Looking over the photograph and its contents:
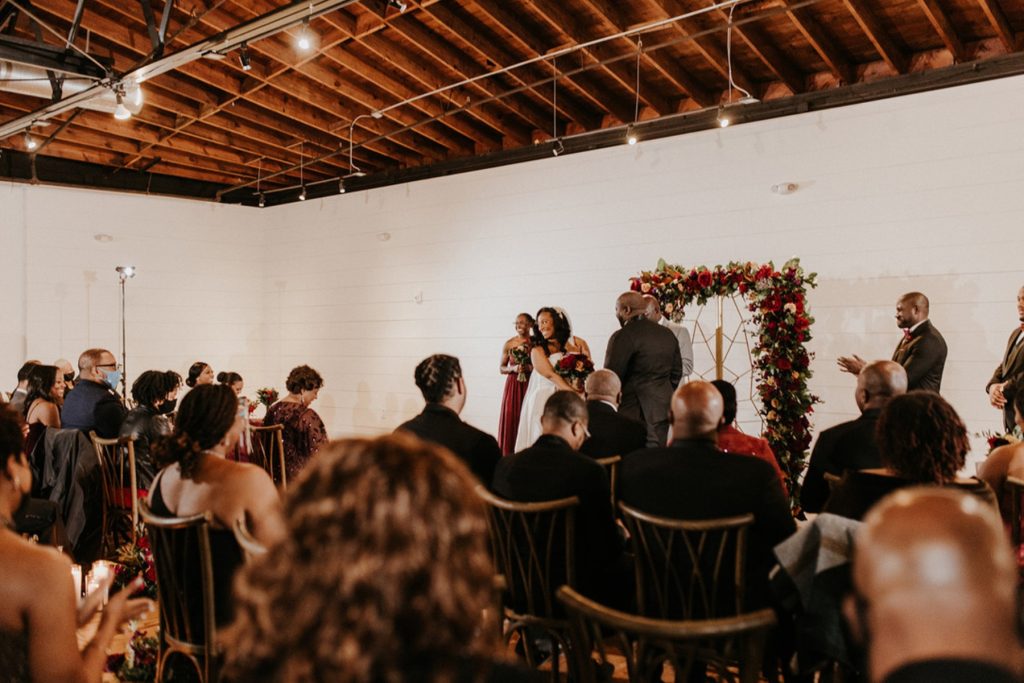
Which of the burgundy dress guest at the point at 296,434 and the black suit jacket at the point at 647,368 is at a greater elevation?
the black suit jacket at the point at 647,368

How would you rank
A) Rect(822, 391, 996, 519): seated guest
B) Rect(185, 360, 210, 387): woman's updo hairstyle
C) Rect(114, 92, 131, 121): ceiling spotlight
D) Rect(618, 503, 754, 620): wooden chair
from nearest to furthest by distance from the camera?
Rect(822, 391, 996, 519): seated guest → Rect(618, 503, 754, 620): wooden chair → Rect(114, 92, 131, 121): ceiling spotlight → Rect(185, 360, 210, 387): woman's updo hairstyle

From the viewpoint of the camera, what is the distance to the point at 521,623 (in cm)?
256

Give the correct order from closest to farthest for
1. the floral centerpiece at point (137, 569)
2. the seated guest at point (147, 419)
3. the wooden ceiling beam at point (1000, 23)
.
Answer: the floral centerpiece at point (137, 569) → the seated guest at point (147, 419) → the wooden ceiling beam at point (1000, 23)

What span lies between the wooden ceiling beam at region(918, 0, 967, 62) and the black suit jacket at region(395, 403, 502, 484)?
4.38 metres

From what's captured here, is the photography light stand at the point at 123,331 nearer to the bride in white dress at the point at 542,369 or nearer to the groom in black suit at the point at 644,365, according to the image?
the bride in white dress at the point at 542,369

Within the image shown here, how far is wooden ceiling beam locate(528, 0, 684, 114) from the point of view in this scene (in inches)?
224

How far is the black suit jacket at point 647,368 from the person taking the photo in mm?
5027

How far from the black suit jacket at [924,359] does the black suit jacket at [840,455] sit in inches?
87.3

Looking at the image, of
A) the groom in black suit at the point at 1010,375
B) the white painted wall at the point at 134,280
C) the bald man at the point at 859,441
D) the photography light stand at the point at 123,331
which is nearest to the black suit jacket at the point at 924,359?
the groom in black suit at the point at 1010,375

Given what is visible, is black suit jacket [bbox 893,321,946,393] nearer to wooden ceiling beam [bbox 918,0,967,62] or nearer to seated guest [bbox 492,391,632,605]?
wooden ceiling beam [bbox 918,0,967,62]

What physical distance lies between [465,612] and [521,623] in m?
1.85

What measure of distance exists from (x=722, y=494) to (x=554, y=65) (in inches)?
209

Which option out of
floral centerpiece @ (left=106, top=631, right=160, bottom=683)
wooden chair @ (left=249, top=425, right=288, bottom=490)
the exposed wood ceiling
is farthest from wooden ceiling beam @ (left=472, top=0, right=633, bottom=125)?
floral centerpiece @ (left=106, top=631, right=160, bottom=683)

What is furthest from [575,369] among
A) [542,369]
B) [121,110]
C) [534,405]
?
[121,110]
